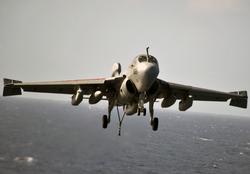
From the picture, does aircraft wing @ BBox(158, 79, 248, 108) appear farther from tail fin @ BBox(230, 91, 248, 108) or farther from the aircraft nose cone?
the aircraft nose cone

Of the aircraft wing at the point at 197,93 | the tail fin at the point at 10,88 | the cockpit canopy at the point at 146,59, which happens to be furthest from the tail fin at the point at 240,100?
the tail fin at the point at 10,88

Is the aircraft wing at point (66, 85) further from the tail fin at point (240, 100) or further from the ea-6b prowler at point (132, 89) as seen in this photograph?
the tail fin at point (240, 100)

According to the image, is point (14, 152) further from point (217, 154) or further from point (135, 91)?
point (135, 91)

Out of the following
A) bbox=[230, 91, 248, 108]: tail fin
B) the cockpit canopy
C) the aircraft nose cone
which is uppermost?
the cockpit canopy

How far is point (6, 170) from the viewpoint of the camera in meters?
148

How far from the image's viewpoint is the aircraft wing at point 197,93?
82.8 feet

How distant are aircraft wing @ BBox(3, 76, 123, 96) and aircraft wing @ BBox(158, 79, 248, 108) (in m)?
3.85

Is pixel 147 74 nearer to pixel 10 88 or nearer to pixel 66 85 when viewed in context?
pixel 66 85

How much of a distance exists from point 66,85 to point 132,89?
5473 millimetres

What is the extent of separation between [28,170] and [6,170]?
9.46 meters

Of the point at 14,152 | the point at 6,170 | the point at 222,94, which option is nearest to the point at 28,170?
the point at 6,170

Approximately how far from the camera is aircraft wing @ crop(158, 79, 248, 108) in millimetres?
25242

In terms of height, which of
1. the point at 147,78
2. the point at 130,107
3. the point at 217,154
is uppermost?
the point at 147,78

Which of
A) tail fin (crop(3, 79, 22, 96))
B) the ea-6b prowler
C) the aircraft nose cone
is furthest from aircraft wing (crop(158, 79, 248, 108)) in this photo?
tail fin (crop(3, 79, 22, 96))
